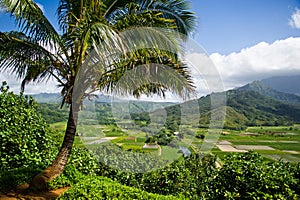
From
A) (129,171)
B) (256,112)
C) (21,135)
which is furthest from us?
(256,112)

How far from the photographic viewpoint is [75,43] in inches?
189

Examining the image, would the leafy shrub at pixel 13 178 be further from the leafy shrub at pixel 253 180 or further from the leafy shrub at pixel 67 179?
the leafy shrub at pixel 253 180

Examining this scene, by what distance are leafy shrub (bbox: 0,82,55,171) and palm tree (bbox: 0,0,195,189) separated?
1071 millimetres

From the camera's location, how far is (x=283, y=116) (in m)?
8.84

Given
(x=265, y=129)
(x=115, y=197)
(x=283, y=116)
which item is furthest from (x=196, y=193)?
(x=283, y=116)

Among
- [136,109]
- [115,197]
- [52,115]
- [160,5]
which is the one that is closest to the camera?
[115,197]

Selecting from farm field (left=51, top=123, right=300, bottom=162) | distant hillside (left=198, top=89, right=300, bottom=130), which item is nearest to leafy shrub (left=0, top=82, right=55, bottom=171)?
farm field (left=51, top=123, right=300, bottom=162)

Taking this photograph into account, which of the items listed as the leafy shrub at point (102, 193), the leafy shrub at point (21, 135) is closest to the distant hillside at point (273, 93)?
the leafy shrub at point (102, 193)

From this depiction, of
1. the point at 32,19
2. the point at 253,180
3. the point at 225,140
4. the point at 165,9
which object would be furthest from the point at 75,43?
the point at 225,140

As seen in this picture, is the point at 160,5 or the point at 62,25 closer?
the point at 160,5

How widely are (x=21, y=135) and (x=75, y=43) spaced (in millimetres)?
2772

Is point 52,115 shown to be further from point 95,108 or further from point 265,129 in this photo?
point 265,129

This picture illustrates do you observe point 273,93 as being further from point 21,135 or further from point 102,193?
point 21,135

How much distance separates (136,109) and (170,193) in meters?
2.72
